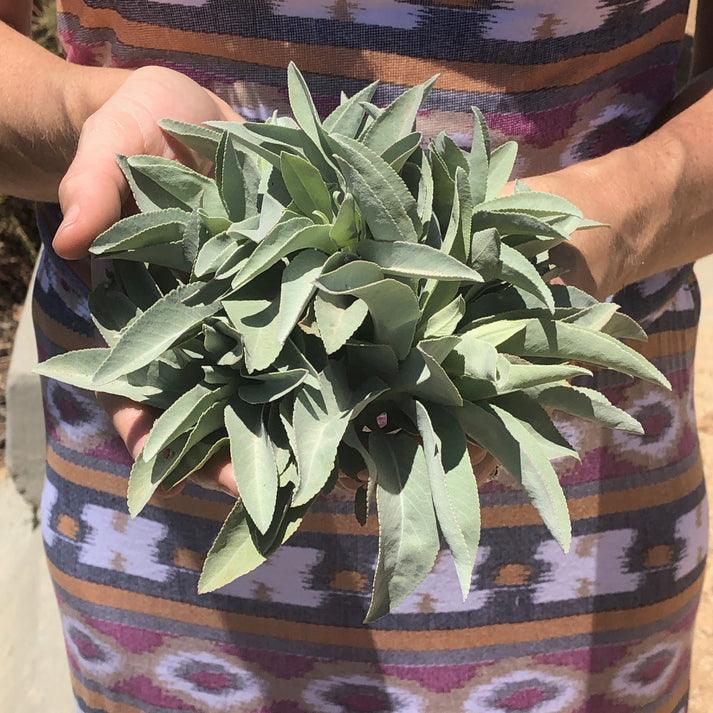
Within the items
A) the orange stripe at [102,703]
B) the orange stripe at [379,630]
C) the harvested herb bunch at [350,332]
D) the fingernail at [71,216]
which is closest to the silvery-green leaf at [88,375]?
the harvested herb bunch at [350,332]

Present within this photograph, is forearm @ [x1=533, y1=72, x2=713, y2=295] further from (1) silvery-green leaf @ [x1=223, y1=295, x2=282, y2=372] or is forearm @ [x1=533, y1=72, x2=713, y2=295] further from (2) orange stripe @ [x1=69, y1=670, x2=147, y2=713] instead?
(2) orange stripe @ [x1=69, y1=670, x2=147, y2=713]

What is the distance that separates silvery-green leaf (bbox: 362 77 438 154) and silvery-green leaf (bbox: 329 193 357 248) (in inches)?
2.9

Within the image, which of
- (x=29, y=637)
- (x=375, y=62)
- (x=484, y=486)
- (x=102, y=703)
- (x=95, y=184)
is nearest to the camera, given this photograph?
(x=95, y=184)

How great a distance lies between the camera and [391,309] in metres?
0.60

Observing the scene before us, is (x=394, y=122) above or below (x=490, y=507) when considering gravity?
above

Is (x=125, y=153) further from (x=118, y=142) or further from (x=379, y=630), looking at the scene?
(x=379, y=630)

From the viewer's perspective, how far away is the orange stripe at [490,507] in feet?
3.20

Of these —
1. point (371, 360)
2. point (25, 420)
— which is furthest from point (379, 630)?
point (25, 420)

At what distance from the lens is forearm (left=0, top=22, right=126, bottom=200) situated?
0.85 m

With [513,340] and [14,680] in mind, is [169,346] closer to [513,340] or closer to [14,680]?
[513,340]

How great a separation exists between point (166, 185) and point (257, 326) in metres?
0.16

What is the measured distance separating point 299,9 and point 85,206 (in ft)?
1.02

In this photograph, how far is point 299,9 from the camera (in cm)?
82

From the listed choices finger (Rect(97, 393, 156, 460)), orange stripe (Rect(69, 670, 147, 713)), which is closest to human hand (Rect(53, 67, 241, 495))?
finger (Rect(97, 393, 156, 460))
